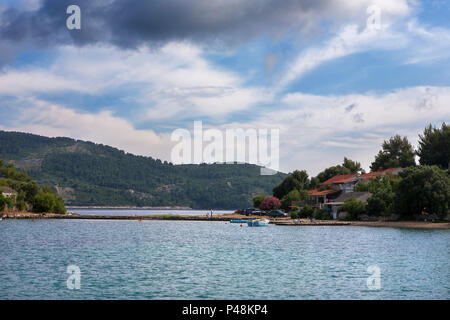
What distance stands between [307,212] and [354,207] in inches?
757

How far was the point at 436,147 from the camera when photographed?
125062 millimetres

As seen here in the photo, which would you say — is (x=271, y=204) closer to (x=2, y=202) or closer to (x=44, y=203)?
(x=44, y=203)

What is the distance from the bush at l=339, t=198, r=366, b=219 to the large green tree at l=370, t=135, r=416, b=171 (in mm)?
43015

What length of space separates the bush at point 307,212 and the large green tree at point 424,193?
33.2m

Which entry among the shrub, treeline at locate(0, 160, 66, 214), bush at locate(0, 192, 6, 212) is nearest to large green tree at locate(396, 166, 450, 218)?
the shrub

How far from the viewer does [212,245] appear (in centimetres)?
6256

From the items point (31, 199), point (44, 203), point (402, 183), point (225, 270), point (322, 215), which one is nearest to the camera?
point (225, 270)

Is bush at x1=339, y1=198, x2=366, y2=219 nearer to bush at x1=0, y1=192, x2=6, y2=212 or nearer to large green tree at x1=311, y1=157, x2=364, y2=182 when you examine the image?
large green tree at x1=311, y1=157, x2=364, y2=182

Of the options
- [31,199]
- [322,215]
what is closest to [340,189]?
[322,215]

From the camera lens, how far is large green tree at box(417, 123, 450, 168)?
122500 mm

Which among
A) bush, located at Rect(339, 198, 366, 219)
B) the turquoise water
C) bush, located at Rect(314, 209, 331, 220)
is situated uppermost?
bush, located at Rect(339, 198, 366, 219)
